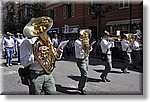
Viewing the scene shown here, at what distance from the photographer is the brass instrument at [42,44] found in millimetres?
1950

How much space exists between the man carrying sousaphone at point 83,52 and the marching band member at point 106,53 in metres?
0.16

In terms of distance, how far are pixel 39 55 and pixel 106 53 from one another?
27.8 inches

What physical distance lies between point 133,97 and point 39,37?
3.30 feet

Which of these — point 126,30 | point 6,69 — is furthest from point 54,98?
point 126,30

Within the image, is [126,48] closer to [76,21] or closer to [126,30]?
[126,30]

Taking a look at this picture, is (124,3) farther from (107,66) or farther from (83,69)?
(83,69)

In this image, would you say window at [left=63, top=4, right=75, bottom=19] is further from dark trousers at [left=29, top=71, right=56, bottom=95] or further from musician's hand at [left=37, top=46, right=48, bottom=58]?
dark trousers at [left=29, top=71, right=56, bottom=95]

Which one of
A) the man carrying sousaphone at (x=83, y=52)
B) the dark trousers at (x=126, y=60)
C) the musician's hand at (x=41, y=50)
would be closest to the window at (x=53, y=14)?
the man carrying sousaphone at (x=83, y=52)

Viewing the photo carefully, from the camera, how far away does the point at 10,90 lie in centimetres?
226

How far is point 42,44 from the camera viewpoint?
1.98 m

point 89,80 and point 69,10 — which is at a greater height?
point 69,10

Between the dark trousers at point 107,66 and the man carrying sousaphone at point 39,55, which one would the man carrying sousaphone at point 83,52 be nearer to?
the dark trousers at point 107,66

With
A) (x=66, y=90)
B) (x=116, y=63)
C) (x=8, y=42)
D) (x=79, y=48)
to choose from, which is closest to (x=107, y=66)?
(x=116, y=63)

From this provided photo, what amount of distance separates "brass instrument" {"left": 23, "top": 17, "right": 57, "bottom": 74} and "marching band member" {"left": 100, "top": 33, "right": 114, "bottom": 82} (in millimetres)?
550
